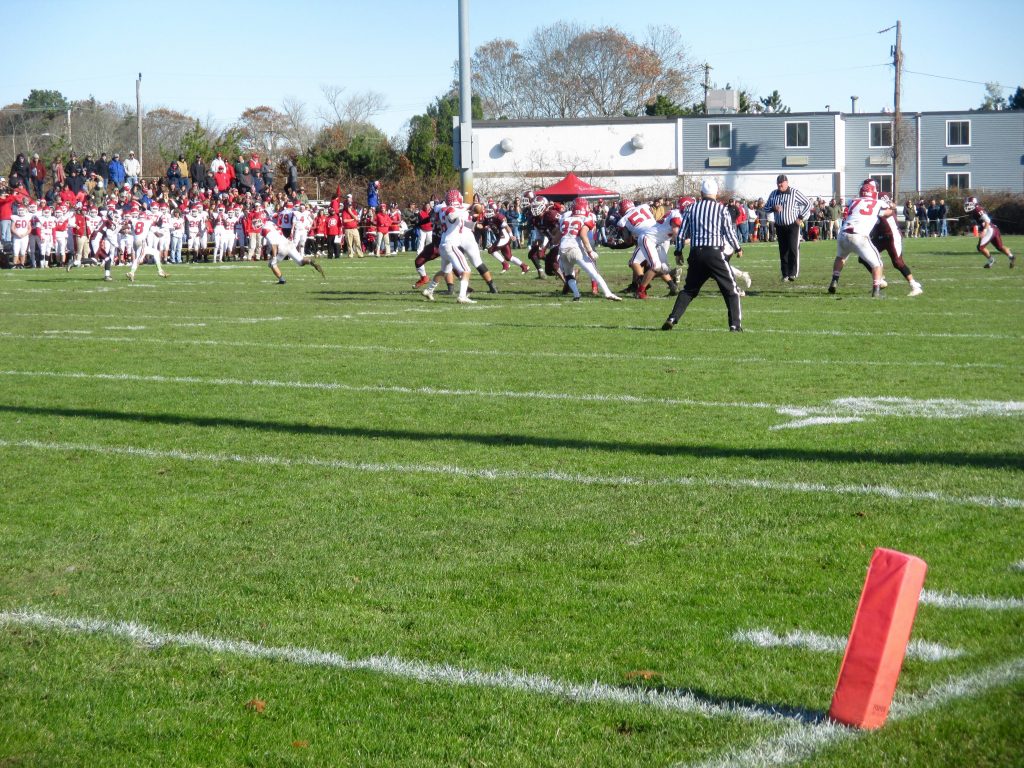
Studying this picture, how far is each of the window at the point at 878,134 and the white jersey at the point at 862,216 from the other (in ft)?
175

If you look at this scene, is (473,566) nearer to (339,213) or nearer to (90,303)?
(90,303)

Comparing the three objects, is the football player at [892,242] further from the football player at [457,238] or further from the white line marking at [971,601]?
the white line marking at [971,601]

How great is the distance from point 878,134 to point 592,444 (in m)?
65.3

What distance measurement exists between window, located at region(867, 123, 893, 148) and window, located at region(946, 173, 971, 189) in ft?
11.5

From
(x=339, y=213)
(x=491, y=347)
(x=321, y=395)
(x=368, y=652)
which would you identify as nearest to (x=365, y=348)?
(x=491, y=347)

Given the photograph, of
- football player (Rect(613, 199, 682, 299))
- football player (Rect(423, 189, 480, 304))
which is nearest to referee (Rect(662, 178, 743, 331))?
football player (Rect(613, 199, 682, 299))

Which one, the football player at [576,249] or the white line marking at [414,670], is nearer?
the white line marking at [414,670]

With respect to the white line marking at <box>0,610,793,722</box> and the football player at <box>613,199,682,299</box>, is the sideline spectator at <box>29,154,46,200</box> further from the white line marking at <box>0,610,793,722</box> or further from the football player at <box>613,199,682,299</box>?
the white line marking at <box>0,610,793,722</box>

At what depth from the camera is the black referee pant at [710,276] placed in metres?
13.7

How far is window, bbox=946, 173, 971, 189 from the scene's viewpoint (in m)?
69.4

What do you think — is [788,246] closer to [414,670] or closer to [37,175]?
[414,670]

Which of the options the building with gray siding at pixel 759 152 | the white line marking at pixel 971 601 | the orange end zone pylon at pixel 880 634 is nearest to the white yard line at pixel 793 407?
the white line marking at pixel 971 601

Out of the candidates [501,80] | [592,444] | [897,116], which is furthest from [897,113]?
[592,444]

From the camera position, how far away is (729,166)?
68.1 m
